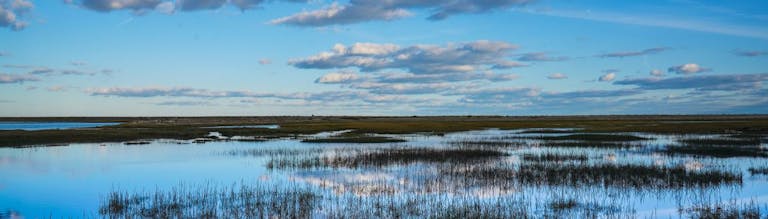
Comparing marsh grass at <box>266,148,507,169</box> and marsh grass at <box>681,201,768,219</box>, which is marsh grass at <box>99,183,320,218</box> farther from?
marsh grass at <box>681,201,768,219</box>

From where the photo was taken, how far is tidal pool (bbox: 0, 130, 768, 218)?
15109 mm

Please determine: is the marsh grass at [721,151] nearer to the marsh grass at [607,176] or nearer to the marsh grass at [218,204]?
the marsh grass at [607,176]

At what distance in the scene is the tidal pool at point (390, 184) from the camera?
15.1 meters

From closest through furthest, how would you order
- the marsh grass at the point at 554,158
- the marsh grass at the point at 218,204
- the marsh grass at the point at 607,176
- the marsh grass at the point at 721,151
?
1. the marsh grass at the point at 218,204
2. the marsh grass at the point at 607,176
3. the marsh grass at the point at 554,158
4. the marsh grass at the point at 721,151

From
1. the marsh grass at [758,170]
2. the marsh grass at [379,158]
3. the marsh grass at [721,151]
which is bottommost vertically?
the marsh grass at [758,170]

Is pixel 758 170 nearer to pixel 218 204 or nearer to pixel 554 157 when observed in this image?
pixel 554 157

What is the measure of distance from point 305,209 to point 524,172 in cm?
1041

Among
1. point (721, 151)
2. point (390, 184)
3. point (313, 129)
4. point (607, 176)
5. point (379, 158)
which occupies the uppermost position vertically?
point (313, 129)

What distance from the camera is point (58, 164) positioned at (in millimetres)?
29344

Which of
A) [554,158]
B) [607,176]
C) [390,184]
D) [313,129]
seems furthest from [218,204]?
[313,129]

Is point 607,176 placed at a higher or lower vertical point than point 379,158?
lower

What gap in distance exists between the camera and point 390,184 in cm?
1970

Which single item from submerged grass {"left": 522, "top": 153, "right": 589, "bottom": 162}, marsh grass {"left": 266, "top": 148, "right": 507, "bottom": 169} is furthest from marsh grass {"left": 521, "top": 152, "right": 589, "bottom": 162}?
marsh grass {"left": 266, "top": 148, "right": 507, "bottom": 169}

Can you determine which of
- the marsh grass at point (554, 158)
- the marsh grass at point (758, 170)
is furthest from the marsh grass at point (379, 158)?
the marsh grass at point (758, 170)
